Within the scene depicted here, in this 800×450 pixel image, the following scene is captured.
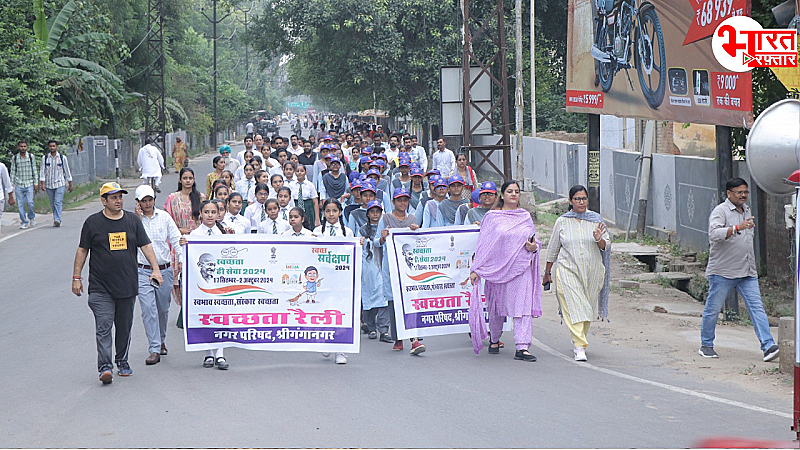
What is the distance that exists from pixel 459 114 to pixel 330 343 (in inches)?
549

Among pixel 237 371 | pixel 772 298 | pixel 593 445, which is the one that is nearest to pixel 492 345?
Answer: pixel 237 371

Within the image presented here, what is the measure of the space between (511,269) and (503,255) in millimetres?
160

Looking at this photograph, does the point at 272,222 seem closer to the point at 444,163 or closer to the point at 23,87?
the point at 444,163

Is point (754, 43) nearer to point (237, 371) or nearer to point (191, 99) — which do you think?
point (237, 371)

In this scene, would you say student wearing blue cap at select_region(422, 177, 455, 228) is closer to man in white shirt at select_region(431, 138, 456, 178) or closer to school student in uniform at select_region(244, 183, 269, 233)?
school student in uniform at select_region(244, 183, 269, 233)

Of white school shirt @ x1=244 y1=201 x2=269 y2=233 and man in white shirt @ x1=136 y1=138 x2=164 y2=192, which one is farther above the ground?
man in white shirt @ x1=136 y1=138 x2=164 y2=192

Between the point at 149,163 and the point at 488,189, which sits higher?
the point at 149,163

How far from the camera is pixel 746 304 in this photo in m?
9.22

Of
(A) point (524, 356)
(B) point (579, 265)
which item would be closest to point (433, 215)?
(B) point (579, 265)

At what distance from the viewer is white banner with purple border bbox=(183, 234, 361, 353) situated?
893cm

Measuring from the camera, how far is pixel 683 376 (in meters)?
8.65

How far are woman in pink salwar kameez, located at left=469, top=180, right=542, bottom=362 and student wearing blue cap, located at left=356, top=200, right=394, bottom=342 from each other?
3.70ft

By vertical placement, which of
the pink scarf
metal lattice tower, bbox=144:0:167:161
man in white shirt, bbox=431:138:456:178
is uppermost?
metal lattice tower, bbox=144:0:167:161

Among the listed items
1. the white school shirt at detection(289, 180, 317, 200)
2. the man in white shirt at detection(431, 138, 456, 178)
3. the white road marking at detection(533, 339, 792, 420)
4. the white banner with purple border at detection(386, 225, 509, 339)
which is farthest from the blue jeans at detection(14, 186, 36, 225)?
the white road marking at detection(533, 339, 792, 420)
